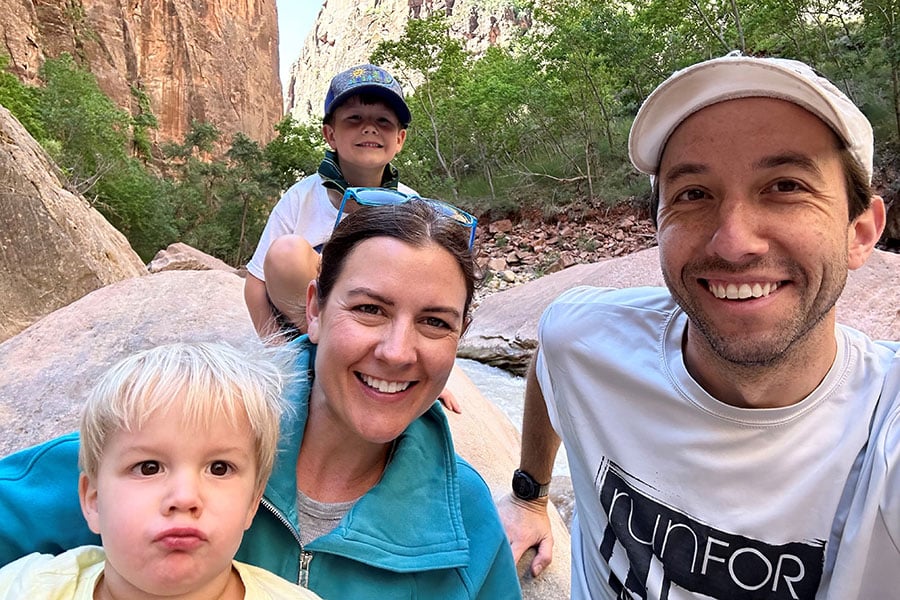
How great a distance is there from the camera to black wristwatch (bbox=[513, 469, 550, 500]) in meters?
1.96

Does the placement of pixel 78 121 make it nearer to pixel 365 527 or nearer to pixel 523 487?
pixel 523 487

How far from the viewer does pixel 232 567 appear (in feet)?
3.80

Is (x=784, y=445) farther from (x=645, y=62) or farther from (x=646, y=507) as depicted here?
(x=645, y=62)

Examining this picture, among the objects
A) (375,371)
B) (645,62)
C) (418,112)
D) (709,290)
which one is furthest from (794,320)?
(418,112)

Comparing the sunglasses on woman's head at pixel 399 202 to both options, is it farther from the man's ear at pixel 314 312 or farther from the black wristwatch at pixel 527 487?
the black wristwatch at pixel 527 487

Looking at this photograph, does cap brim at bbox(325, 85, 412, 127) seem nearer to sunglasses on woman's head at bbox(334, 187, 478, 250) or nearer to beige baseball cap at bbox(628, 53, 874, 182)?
sunglasses on woman's head at bbox(334, 187, 478, 250)

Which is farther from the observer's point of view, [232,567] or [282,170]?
[282,170]

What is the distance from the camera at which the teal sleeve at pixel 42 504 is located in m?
1.13

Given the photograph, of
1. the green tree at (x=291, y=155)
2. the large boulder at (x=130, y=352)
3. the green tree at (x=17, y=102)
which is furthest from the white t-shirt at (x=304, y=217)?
the green tree at (x=291, y=155)

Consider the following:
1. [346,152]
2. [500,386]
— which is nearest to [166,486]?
[346,152]

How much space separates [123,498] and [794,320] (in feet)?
4.44

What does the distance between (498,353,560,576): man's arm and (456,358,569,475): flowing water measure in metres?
3.36

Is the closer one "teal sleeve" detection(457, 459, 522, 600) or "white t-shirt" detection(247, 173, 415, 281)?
"teal sleeve" detection(457, 459, 522, 600)

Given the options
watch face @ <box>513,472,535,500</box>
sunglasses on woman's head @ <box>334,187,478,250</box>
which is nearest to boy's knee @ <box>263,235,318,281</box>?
sunglasses on woman's head @ <box>334,187,478,250</box>
